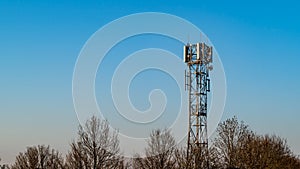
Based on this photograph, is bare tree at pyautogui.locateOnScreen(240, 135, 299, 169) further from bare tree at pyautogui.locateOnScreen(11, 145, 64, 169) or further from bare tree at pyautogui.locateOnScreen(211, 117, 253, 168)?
bare tree at pyautogui.locateOnScreen(11, 145, 64, 169)

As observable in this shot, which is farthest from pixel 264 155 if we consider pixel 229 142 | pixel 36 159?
pixel 36 159

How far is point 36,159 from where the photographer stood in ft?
158

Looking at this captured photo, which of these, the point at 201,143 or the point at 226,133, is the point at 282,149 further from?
the point at 201,143

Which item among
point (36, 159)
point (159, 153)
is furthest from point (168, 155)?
point (36, 159)

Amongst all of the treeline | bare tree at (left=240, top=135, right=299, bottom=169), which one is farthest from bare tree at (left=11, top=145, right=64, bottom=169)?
bare tree at (left=240, top=135, right=299, bottom=169)

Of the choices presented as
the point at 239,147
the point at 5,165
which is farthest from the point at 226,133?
the point at 5,165

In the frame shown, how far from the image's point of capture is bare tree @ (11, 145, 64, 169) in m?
47.4

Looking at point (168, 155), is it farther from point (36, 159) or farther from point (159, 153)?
point (36, 159)

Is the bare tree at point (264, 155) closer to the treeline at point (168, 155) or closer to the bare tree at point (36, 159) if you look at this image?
the treeline at point (168, 155)

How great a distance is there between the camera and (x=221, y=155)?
38.5 m

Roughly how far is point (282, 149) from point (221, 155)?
1197 cm

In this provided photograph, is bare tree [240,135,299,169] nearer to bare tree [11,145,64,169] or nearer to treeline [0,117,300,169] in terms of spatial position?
treeline [0,117,300,169]

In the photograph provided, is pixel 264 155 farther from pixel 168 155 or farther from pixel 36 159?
pixel 36 159

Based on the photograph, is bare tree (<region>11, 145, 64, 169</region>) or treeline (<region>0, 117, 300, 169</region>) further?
bare tree (<region>11, 145, 64, 169</region>)
